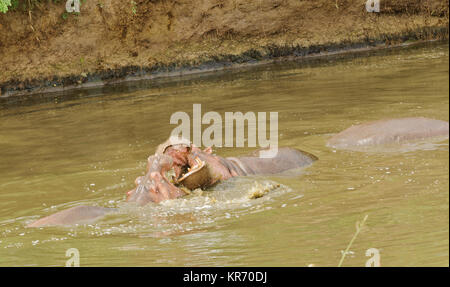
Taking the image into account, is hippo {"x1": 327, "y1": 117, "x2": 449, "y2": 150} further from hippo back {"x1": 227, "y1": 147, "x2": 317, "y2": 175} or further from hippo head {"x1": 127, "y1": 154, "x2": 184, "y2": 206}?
hippo head {"x1": 127, "y1": 154, "x2": 184, "y2": 206}

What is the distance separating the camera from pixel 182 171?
229 inches

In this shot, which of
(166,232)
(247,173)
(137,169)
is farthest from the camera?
(137,169)

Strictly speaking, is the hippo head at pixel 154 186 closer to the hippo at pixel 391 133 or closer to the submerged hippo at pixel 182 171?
the submerged hippo at pixel 182 171

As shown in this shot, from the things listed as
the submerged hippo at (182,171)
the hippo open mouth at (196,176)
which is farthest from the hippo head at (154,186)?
the hippo open mouth at (196,176)

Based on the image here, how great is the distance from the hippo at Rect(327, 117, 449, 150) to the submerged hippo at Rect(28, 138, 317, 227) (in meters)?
0.44

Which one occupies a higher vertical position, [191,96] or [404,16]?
[404,16]

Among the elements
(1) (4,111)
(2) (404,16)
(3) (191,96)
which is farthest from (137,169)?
(2) (404,16)

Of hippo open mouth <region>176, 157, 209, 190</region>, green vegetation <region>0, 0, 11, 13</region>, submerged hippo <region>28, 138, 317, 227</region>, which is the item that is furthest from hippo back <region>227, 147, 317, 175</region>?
green vegetation <region>0, 0, 11, 13</region>

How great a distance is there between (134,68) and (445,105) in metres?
8.75

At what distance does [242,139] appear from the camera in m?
7.86

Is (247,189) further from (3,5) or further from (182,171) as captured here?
(3,5)

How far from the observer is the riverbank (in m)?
14.8

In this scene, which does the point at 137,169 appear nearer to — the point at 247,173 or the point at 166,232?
the point at 247,173

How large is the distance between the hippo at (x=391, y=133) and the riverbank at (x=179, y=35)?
9.03 metres
